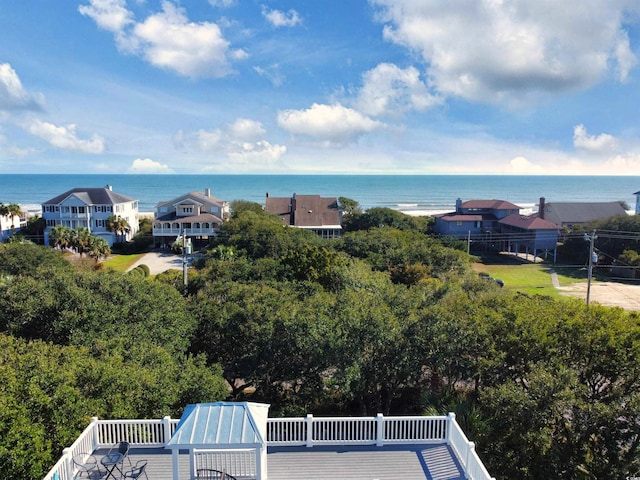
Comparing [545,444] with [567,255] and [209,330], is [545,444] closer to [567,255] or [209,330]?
[209,330]

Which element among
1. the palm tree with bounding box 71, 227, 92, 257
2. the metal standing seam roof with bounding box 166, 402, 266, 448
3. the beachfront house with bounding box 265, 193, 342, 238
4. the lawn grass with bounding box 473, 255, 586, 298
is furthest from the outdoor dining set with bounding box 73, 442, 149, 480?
the beachfront house with bounding box 265, 193, 342, 238

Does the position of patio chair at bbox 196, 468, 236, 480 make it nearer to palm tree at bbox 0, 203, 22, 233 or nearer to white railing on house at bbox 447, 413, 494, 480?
white railing on house at bbox 447, 413, 494, 480

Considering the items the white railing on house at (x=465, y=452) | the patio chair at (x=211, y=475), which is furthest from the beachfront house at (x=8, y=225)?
the white railing on house at (x=465, y=452)

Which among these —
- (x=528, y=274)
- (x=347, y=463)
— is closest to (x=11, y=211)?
(x=347, y=463)

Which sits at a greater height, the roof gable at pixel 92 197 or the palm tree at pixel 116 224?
the roof gable at pixel 92 197

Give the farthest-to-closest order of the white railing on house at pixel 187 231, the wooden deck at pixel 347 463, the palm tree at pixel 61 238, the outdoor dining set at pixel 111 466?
the white railing on house at pixel 187 231
the palm tree at pixel 61 238
the wooden deck at pixel 347 463
the outdoor dining set at pixel 111 466

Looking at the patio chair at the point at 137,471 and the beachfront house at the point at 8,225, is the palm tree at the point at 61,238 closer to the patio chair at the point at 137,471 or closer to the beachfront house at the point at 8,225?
the beachfront house at the point at 8,225
